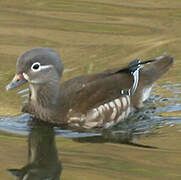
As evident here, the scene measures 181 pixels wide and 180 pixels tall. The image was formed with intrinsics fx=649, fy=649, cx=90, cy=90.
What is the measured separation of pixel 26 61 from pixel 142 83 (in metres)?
1.61

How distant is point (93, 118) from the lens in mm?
6938

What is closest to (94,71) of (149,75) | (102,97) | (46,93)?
(149,75)

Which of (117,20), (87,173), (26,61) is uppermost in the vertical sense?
(117,20)

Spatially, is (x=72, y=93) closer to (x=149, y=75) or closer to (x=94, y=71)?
(x=149, y=75)

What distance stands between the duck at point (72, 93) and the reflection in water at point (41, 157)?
183mm

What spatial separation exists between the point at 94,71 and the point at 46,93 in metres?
1.35

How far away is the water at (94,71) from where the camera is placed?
5.84 meters

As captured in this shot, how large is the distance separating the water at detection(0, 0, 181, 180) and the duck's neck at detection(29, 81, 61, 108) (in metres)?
0.23

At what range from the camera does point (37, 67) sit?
6.83 metres

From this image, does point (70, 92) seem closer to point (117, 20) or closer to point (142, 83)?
point (142, 83)

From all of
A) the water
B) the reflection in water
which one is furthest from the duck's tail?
the reflection in water

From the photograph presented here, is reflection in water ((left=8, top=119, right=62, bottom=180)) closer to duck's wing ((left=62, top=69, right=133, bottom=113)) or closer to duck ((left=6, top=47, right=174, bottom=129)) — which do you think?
duck ((left=6, top=47, right=174, bottom=129))

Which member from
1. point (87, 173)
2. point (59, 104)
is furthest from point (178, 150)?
point (59, 104)

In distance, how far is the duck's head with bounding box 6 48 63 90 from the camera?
6699 millimetres
